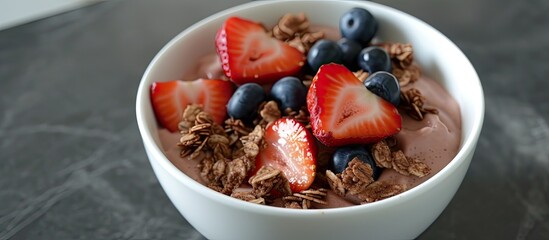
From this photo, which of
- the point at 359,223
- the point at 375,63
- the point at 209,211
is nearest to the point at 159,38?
the point at 375,63

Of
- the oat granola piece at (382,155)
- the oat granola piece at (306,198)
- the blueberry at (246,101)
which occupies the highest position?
the blueberry at (246,101)

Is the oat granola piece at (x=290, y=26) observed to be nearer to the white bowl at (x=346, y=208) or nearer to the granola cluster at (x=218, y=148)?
the white bowl at (x=346, y=208)

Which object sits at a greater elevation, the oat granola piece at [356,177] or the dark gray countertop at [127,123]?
the oat granola piece at [356,177]

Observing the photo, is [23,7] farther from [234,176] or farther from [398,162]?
[398,162]

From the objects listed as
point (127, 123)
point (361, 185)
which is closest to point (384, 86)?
point (361, 185)

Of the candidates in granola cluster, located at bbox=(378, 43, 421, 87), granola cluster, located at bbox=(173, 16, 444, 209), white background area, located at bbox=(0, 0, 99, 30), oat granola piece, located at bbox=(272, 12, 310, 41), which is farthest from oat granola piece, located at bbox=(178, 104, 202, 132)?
white background area, located at bbox=(0, 0, 99, 30)

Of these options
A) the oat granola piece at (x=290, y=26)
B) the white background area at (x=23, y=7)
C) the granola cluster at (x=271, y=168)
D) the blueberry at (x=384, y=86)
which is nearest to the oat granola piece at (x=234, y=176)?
the granola cluster at (x=271, y=168)

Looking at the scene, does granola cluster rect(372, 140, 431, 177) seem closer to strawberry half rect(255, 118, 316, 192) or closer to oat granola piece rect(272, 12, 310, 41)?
strawberry half rect(255, 118, 316, 192)
